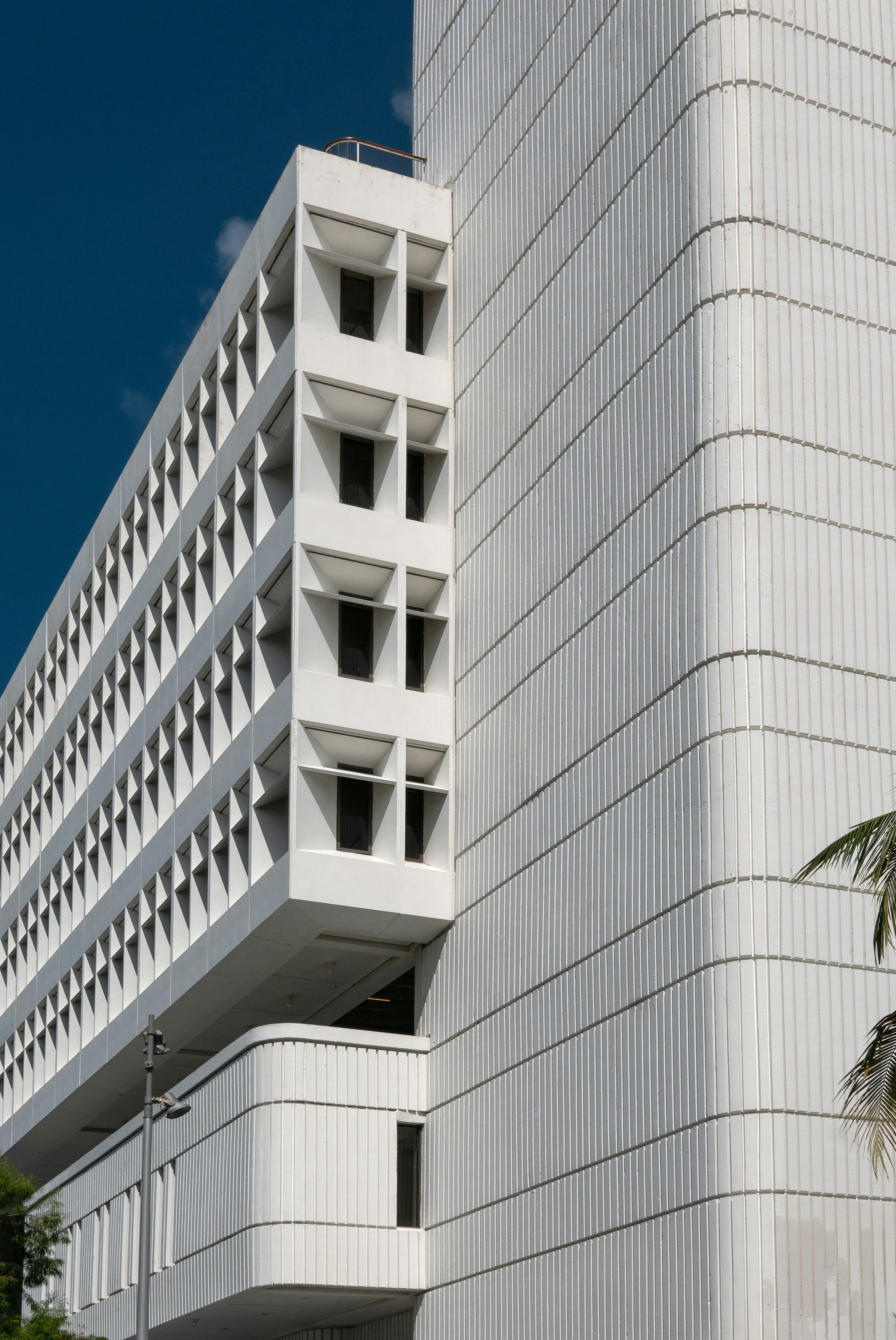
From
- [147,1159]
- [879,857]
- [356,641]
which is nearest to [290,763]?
[356,641]

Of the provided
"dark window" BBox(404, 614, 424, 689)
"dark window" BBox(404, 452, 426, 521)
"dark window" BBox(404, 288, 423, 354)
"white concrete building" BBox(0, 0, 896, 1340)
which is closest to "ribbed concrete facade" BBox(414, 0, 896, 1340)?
"white concrete building" BBox(0, 0, 896, 1340)

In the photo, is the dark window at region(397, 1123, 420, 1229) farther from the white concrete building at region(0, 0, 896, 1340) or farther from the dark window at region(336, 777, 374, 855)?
the dark window at region(336, 777, 374, 855)

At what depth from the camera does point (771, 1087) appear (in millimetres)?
25094

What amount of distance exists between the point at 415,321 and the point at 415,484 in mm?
3673

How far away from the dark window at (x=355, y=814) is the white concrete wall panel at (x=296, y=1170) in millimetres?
3484

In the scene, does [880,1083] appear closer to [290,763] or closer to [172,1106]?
[172,1106]

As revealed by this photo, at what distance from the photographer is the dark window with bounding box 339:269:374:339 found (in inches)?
1512

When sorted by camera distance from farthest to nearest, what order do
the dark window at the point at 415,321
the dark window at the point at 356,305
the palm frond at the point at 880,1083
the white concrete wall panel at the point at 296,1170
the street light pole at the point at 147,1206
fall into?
the dark window at the point at 415,321
the dark window at the point at 356,305
the white concrete wall panel at the point at 296,1170
the street light pole at the point at 147,1206
the palm frond at the point at 880,1083

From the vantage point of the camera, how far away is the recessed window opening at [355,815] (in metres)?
35.0

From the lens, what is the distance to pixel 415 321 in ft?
129

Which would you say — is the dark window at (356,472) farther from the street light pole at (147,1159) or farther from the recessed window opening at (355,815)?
the street light pole at (147,1159)

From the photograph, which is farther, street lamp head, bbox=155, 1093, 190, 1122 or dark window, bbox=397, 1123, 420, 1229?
dark window, bbox=397, 1123, 420, 1229

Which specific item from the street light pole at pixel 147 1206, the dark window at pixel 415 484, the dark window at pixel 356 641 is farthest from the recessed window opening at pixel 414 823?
the street light pole at pixel 147 1206

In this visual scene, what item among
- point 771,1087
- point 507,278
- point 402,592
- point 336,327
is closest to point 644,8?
point 507,278
